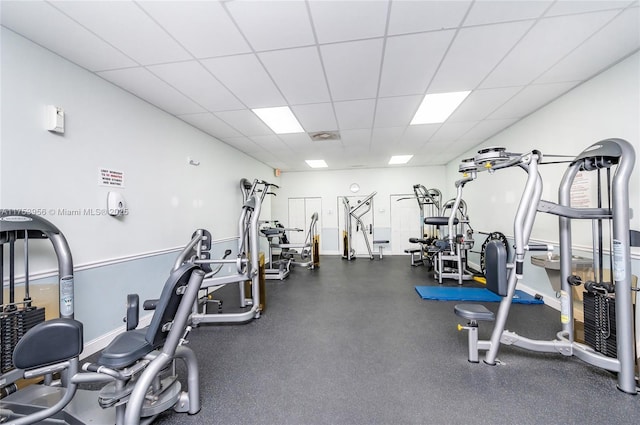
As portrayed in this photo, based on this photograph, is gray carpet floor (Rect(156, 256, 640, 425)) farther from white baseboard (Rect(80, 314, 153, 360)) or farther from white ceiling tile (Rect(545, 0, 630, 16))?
white ceiling tile (Rect(545, 0, 630, 16))

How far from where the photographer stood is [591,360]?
1.86m

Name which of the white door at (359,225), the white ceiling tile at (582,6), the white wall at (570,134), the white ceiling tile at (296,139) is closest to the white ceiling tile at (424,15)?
the white ceiling tile at (582,6)

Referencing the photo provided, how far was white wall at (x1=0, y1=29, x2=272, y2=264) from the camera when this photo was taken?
6.24 ft

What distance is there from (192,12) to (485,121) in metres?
4.23

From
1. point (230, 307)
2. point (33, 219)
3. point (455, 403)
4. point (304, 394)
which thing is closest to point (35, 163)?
point (33, 219)

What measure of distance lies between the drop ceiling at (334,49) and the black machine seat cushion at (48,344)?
6.66 feet

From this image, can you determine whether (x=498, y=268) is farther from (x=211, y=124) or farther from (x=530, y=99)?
(x=211, y=124)

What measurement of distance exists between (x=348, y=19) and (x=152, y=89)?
7.70 ft

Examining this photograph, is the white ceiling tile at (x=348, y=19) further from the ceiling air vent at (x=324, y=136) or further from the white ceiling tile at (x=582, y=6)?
the ceiling air vent at (x=324, y=136)

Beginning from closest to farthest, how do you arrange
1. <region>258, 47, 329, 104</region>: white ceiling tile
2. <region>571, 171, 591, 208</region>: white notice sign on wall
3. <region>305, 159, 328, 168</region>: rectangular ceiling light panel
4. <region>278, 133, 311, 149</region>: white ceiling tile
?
<region>258, 47, 329, 104</region>: white ceiling tile, <region>571, 171, 591, 208</region>: white notice sign on wall, <region>278, 133, 311, 149</region>: white ceiling tile, <region>305, 159, 328, 168</region>: rectangular ceiling light panel

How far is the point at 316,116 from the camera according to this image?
143 inches

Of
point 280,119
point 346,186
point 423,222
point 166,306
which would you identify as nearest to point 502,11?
point 280,119

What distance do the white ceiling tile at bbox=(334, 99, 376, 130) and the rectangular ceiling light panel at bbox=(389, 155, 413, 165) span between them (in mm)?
2559

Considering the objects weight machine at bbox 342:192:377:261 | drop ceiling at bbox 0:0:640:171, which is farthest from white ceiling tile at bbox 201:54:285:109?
weight machine at bbox 342:192:377:261
